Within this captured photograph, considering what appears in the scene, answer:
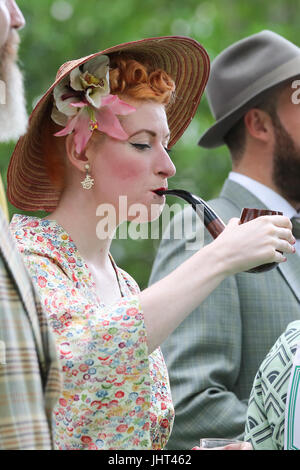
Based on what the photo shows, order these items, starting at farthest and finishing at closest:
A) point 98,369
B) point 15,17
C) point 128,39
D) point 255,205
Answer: point 128,39
point 255,205
point 98,369
point 15,17

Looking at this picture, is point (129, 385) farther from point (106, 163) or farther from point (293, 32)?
point (293, 32)

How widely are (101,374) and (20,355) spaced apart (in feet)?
1.37

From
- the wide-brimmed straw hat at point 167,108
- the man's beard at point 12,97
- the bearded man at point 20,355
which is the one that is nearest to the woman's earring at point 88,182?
the wide-brimmed straw hat at point 167,108

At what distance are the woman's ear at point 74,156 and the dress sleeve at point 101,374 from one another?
46cm

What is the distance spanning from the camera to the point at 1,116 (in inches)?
72.1

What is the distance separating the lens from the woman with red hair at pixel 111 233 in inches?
79.0

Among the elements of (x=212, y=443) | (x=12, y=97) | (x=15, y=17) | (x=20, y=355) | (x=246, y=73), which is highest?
(x=246, y=73)

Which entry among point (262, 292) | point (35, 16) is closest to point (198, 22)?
point (35, 16)

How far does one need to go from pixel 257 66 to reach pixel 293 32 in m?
4.76

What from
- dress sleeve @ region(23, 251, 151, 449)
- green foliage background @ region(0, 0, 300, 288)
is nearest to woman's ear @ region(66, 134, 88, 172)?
dress sleeve @ region(23, 251, 151, 449)

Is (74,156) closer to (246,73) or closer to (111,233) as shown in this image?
(111,233)

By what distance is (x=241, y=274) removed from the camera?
3.21 m

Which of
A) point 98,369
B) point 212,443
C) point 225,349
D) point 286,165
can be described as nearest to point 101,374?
point 98,369

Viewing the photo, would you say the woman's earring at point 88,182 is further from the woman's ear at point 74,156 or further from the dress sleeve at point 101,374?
the dress sleeve at point 101,374
